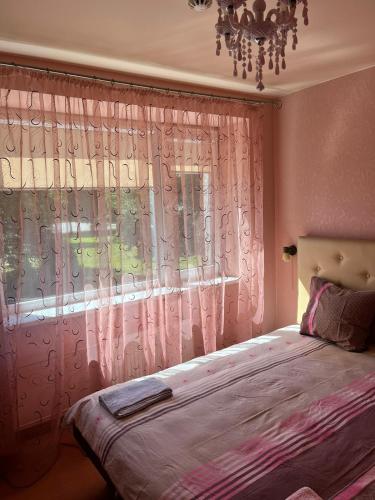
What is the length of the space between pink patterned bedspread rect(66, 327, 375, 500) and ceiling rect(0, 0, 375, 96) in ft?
6.15

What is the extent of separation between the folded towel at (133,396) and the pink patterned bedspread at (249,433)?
0.13 ft

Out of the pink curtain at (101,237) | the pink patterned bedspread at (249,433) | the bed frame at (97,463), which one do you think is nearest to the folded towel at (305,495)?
the pink patterned bedspread at (249,433)

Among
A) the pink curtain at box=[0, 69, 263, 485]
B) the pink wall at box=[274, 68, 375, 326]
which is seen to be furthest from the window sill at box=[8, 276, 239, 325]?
the pink wall at box=[274, 68, 375, 326]

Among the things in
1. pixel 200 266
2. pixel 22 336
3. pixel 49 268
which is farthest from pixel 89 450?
pixel 200 266

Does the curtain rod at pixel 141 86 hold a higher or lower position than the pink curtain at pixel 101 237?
higher

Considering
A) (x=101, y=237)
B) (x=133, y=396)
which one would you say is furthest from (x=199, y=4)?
(x=133, y=396)

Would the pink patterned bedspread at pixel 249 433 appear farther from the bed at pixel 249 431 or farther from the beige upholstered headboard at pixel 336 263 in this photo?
the beige upholstered headboard at pixel 336 263

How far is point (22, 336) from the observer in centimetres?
225

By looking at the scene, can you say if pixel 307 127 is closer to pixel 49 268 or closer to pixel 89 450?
pixel 49 268

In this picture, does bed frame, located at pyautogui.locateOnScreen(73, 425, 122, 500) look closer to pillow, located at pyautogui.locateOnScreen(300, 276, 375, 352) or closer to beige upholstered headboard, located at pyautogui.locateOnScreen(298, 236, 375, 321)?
pillow, located at pyautogui.locateOnScreen(300, 276, 375, 352)

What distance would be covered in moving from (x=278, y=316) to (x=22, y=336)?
227 centimetres

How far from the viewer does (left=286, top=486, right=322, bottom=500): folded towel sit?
1.19m

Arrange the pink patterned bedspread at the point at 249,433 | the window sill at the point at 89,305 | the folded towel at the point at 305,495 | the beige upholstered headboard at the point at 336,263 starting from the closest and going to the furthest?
the folded towel at the point at 305,495, the pink patterned bedspread at the point at 249,433, the window sill at the point at 89,305, the beige upholstered headboard at the point at 336,263

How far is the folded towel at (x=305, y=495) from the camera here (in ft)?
3.90
